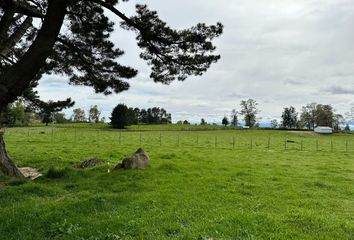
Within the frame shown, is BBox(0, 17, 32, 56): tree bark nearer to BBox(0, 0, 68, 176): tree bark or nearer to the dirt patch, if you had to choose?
BBox(0, 0, 68, 176): tree bark

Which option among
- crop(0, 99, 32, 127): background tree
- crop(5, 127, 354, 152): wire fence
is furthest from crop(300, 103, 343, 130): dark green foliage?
crop(0, 99, 32, 127): background tree

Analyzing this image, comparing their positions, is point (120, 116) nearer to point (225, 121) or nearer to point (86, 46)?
point (225, 121)

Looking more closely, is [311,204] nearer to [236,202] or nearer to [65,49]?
[236,202]

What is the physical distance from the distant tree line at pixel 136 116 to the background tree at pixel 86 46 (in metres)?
67.3

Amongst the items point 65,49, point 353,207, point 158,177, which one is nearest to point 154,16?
point 65,49

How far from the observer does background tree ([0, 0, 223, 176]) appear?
26.6 feet

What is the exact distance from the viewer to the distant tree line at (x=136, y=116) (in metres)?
79.2

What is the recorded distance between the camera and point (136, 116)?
101 meters

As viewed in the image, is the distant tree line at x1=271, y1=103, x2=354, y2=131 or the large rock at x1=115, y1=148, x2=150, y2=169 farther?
the distant tree line at x1=271, y1=103, x2=354, y2=131

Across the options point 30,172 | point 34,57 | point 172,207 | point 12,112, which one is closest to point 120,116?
point 12,112

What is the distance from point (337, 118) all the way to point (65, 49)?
312ft

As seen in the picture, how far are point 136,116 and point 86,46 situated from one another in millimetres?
90465

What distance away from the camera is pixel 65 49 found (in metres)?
11.0

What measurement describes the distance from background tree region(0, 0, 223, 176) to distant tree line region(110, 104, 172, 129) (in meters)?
67.3
